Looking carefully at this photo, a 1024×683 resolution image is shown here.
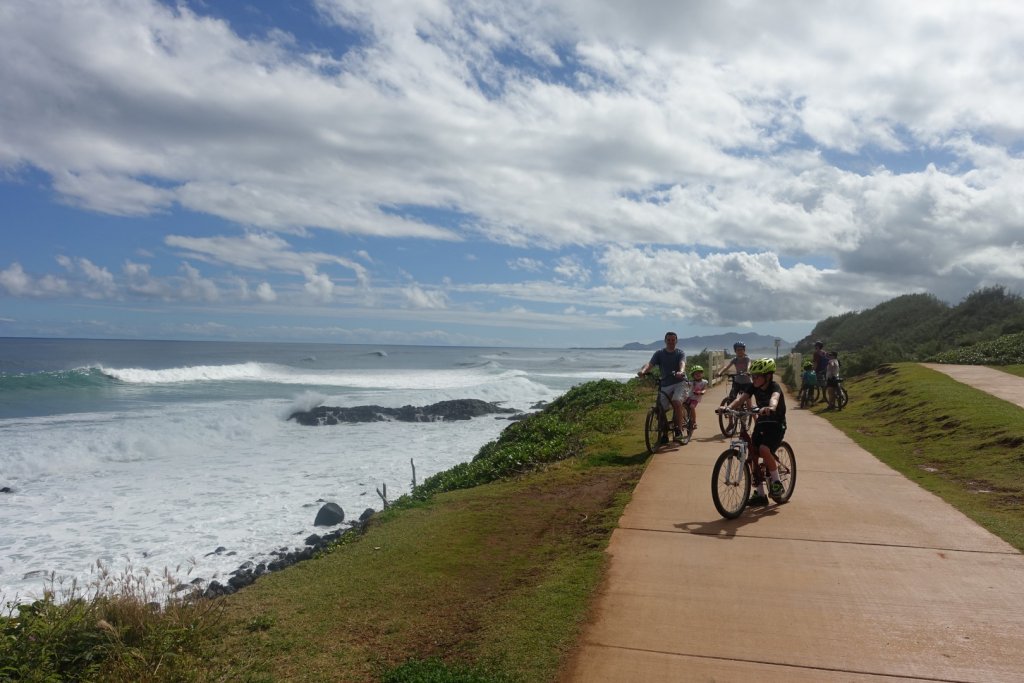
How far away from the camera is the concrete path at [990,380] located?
14.6 metres

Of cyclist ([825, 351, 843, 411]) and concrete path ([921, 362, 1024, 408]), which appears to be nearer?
concrete path ([921, 362, 1024, 408])

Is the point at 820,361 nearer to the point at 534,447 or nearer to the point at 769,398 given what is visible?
the point at 534,447

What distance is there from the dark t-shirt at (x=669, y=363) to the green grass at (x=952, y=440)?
3.11m

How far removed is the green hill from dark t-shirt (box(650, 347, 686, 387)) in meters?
16.9

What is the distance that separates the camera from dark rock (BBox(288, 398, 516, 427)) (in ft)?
88.9

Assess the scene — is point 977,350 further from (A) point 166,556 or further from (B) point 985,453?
(A) point 166,556

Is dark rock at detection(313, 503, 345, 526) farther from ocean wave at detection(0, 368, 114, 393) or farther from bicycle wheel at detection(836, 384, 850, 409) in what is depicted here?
ocean wave at detection(0, 368, 114, 393)

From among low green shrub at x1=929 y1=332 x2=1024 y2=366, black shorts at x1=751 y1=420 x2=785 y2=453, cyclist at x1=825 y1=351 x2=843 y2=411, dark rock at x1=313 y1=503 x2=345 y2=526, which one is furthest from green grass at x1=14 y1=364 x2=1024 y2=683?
low green shrub at x1=929 y1=332 x2=1024 y2=366

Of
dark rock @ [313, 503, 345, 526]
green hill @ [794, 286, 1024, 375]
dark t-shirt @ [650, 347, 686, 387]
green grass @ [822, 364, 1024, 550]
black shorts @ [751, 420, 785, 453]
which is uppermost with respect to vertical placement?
green hill @ [794, 286, 1024, 375]

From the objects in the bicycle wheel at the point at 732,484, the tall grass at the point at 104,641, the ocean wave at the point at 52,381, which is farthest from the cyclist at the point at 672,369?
the ocean wave at the point at 52,381

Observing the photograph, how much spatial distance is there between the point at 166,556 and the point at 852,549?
8454mm

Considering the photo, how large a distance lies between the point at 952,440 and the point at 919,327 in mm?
30094

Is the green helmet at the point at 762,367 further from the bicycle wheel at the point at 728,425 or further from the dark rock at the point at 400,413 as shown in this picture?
the dark rock at the point at 400,413

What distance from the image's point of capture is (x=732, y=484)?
6832 millimetres
